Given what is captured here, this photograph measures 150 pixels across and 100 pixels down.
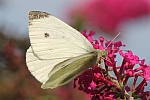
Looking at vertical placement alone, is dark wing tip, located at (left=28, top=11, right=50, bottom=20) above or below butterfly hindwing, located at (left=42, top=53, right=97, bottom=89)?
above

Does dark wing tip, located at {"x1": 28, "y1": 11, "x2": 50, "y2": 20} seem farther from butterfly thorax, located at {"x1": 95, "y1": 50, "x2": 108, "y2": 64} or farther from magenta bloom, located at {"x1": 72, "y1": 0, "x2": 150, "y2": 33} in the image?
magenta bloom, located at {"x1": 72, "y1": 0, "x2": 150, "y2": 33}

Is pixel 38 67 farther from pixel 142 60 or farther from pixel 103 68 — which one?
pixel 142 60

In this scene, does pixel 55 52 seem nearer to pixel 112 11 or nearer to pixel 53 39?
pixel 53 39

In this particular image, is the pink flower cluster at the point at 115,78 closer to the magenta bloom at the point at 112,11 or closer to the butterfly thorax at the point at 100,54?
the butterfly thorax at the point at 100,54

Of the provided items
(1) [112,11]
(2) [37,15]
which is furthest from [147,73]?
(1) [112,11]

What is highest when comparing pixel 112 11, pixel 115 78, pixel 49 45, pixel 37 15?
pixel 112 11

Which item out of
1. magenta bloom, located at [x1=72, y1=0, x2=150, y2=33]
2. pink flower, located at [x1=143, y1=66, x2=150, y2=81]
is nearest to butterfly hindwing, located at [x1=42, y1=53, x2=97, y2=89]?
pink flower, located at [x1=143, y1=66, x2=150, y2=81]
